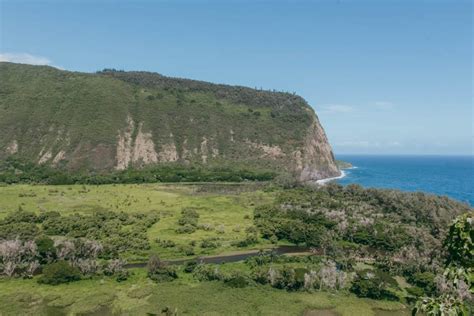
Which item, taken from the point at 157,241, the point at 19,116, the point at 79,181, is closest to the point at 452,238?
the point at 157,241

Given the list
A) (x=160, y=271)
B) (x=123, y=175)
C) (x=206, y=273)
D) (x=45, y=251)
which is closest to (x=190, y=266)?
(x=206, y=273)

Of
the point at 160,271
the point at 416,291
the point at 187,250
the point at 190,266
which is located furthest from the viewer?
the point at 187,250

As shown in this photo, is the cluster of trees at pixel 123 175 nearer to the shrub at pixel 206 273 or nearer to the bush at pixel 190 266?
the bush at pixel 190 266

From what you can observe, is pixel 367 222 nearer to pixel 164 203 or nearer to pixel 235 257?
pixel 235 257

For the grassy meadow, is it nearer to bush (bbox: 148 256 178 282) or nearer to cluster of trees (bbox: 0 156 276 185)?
bush (bbox: 148 256 178 282)

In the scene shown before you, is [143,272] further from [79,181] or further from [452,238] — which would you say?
[79,181]

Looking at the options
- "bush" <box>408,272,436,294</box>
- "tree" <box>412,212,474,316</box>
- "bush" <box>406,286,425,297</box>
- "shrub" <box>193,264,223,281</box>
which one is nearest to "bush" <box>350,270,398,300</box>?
"bush" <box>406,286,425,297</box>

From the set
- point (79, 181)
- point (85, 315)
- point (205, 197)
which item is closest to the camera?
point (85, 315)
